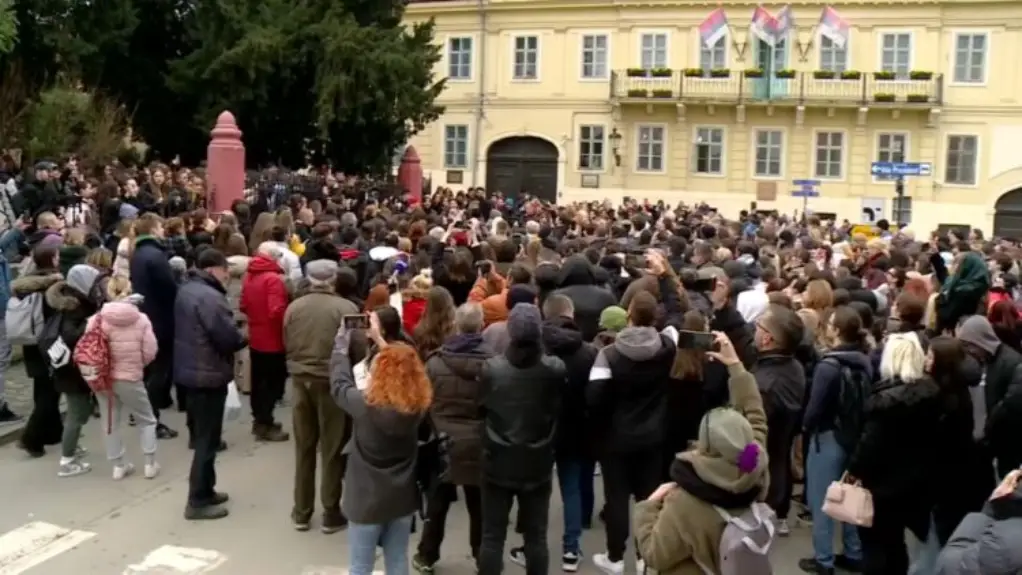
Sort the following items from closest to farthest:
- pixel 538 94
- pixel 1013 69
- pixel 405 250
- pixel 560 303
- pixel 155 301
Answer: pixel 560 303, pixel 155 301, pixel 405 250, pixel 1013 69, pixel 538 94

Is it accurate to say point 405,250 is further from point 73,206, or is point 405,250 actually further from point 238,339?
point 73,206

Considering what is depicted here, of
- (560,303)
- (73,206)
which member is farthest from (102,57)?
(560,303)

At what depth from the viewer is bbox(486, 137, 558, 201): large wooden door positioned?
40281mm

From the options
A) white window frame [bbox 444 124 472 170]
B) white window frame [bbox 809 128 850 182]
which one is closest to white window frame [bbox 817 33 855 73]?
white window frame [bbox 809 128 850 182]

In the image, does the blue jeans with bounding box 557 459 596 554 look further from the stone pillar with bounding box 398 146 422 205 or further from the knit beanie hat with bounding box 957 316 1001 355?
the stone pillar with bounding box 398 146 422 205

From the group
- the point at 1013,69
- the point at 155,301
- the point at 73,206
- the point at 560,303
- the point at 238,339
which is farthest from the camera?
the point at 1013,69

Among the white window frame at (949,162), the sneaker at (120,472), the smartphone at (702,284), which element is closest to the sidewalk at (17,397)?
the sneaker at (120,472)

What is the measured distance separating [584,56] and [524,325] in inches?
1363

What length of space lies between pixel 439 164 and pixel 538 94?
5.17 meters

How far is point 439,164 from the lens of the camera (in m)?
42.2

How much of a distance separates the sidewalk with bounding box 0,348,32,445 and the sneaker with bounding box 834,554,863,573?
7.24 m

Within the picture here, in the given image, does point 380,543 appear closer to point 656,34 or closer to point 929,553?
point 929,553

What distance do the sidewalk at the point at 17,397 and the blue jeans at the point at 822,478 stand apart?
7.06 metres

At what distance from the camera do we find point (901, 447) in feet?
19.6
